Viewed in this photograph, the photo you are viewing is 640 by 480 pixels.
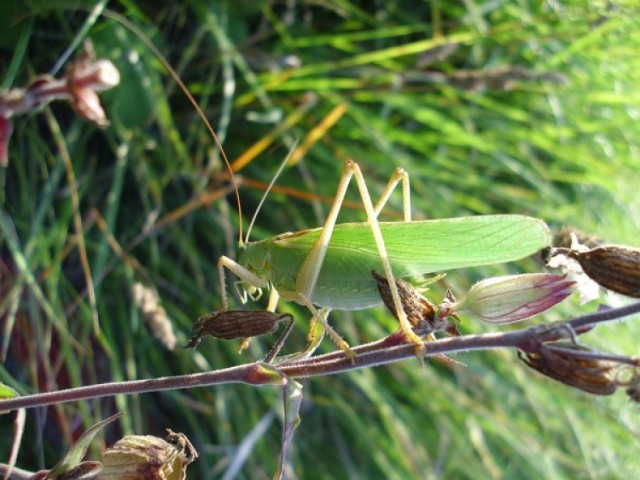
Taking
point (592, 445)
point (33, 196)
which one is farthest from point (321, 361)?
point (592, 445)

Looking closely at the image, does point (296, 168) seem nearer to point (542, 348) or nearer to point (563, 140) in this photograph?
point (563, 140)

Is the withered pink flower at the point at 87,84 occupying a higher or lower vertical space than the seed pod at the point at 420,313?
higher

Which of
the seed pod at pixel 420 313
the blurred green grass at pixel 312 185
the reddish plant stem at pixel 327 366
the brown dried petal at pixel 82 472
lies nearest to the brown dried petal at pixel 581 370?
the reddish plant stem at pixel 327 366

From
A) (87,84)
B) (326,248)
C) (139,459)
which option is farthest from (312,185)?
(139,459)

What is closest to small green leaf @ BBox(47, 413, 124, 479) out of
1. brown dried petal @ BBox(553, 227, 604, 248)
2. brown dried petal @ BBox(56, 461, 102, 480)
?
brown dried petal @ BBox(56, 461, 102, 480)

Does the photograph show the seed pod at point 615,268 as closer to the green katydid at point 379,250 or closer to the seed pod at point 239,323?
the green katydid at point 379,250

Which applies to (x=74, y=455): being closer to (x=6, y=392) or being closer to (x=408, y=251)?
(x=6, y=392)
